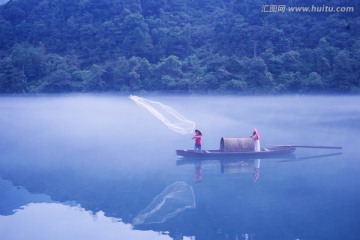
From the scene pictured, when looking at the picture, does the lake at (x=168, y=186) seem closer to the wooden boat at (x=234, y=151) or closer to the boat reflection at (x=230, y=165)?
the boat reflection at (x=230, y=165)

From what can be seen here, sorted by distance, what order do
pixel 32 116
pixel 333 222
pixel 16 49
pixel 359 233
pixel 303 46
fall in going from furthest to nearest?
pixel 16 49 < pixel 303 46 < pixel 32 116 < pixel 333 222 < pixel 359 233

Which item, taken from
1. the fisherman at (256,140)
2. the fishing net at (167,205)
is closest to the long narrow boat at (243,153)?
the fisherman at (256,140)

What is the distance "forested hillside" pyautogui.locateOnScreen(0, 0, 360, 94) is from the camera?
53375 millimetres

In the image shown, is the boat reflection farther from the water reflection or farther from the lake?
the water reflection

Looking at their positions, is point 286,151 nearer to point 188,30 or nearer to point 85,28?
point 188,30

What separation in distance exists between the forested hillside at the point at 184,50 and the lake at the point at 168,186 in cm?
2275

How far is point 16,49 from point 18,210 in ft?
176

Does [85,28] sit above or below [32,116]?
above

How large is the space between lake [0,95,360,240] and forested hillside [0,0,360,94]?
2275 centimetres

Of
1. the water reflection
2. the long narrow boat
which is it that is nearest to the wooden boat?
the long narrow boat

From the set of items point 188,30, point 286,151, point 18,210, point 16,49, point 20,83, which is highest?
point 188,30

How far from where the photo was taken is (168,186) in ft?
50.2

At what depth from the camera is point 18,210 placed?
515 inches

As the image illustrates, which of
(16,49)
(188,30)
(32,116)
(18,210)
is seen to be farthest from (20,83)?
(18,210)
